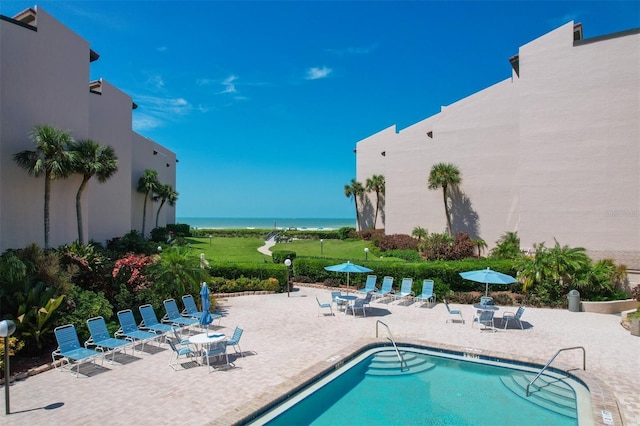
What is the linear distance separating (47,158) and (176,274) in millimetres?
8515

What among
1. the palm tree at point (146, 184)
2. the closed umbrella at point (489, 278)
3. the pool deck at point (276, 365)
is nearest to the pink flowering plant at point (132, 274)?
the pool deck at point (276, 365)

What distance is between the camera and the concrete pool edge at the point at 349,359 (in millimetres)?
7047

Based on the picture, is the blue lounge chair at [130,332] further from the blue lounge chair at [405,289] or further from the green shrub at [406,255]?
the green shrub at [406,255]

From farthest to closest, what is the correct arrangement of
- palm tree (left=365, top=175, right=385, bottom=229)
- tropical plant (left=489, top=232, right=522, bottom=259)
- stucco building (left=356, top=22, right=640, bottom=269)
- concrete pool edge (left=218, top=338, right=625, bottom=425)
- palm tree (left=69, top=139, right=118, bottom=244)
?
palm tree (left=365, top=175, right=385, bottom=229) < tropical plant (left=489, top=232, right=522, bottom=259) < stucco building (left=356, top=22, right=640, bottom=269) < palm tree (left=69, top=139, right=118, bottom=244) < concrete pool edge (left=218, top=338, right=625, bottom=425)

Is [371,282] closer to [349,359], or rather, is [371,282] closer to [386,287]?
[386,287]

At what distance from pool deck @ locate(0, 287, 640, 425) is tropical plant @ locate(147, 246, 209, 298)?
6.38 feet

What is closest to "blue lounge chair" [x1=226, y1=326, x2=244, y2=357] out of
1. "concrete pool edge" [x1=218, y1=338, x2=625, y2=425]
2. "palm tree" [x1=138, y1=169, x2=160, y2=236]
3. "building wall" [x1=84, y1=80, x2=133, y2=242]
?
"concrete pool edge" [x1=218, y1=338, x2=625, y2=425]

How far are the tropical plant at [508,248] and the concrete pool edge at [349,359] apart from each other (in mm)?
14338

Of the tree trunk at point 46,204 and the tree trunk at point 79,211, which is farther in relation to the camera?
the tree trunk at point 79,211

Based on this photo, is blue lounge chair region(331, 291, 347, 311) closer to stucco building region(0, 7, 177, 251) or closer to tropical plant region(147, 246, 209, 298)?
tropical plant region(147, 246, 209, 298)

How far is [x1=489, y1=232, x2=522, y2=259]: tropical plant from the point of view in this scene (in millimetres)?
24109

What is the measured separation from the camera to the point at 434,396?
8781mm

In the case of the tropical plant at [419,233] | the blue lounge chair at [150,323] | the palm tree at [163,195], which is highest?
the palm tree at [163,195]

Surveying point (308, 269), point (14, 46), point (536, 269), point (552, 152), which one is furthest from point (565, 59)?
point (14, 46)
